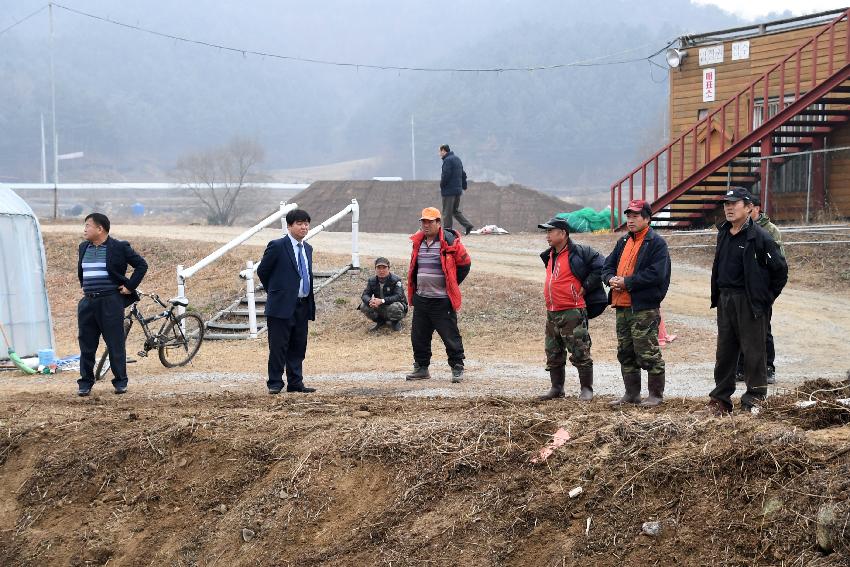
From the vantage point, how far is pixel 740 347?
7.29 m

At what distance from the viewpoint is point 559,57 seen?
14238cm

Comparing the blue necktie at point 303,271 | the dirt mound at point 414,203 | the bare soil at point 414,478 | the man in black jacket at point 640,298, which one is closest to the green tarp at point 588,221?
the dirt mound at point 414,203

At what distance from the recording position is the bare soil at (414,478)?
5.09 meters

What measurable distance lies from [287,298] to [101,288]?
1.94 meters

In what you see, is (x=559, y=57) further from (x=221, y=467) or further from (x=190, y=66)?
(x=221, y=467)

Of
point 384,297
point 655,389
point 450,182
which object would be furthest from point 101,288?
point 450,182

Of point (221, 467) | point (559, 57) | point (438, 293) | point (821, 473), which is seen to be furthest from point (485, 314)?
point (559, 57)

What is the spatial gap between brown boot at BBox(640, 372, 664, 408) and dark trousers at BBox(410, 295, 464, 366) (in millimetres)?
2903

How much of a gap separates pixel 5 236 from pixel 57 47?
548ft

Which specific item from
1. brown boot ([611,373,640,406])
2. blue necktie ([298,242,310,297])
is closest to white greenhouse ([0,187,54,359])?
blue necktie ([298,242,310,297])

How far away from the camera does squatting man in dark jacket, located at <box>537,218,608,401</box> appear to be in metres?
8.23

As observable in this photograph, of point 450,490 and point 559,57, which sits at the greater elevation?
point 559,57

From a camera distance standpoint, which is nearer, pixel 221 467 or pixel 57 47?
Answer: pixel 221 467

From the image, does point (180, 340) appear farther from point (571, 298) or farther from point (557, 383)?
point (571, 298)
